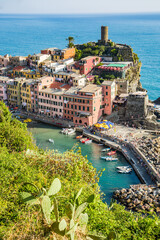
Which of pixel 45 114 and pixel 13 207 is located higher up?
pixel 13 207

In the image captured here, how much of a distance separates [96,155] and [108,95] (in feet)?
45.9

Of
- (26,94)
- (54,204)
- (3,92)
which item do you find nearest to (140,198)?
(54,204)

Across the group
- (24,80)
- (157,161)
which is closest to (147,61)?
(24,80)

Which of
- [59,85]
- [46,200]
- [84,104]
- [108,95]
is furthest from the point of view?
[59,85]

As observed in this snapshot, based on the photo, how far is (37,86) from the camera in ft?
175

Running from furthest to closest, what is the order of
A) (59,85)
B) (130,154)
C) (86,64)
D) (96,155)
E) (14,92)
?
(86,64) → (14,92) → (59,85) → (96,155) → (130,154)

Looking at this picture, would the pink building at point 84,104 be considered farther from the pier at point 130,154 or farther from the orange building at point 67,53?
the orange building at point 67,53

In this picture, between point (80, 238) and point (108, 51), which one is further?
point (108, 51)

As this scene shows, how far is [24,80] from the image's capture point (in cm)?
5722

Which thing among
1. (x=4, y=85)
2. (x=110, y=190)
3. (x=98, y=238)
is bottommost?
(x=110, y=190)

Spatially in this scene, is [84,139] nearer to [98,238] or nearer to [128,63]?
[128,63]

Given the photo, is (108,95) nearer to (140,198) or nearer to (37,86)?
(37,86)

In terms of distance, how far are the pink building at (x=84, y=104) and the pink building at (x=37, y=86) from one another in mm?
5490

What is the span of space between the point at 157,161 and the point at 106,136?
32.9 feet
